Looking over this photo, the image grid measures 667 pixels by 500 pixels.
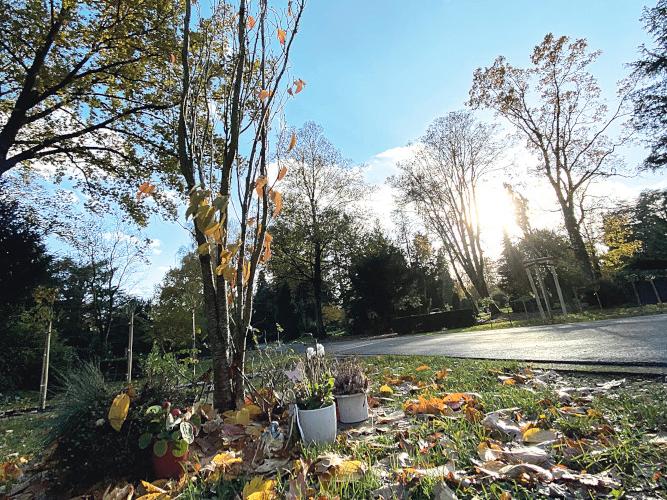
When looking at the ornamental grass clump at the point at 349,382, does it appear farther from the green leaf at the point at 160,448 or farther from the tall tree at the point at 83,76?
the tall tree at the point at 83,76

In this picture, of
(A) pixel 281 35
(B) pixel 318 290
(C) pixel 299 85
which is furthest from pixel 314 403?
(B) pixel 318 290

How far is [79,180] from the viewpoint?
1016 centimetres

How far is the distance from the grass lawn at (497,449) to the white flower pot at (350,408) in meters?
0.07

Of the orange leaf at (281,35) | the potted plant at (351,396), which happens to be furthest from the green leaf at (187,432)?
the orange leaf at (281,35)

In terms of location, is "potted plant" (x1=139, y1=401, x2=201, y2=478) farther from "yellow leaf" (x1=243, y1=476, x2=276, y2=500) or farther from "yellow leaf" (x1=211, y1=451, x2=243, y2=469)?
"yellow leaf" (x1=243, y1=476, x2=276, y2=500)

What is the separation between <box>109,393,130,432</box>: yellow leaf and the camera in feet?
5.66

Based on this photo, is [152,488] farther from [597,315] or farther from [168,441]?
[597,315]

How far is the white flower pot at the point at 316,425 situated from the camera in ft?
6.65

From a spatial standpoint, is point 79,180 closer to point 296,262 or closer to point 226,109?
point 226,109

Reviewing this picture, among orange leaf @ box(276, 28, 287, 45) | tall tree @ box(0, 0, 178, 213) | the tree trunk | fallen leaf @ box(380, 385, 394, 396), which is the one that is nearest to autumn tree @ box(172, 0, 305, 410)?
orange leaf @ box(276, 28, 287, 45)

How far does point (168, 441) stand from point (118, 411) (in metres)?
0.30

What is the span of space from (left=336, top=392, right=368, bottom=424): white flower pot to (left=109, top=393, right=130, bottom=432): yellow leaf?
1.33 metres

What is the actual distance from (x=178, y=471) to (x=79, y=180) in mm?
11339

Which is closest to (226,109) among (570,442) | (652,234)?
(570,442)
